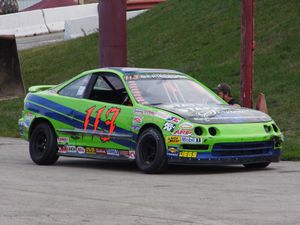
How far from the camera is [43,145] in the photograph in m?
14.4

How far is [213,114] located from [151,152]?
903 millimetres

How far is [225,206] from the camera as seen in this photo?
31.2ft

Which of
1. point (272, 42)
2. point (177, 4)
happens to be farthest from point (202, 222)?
point (177, 4)

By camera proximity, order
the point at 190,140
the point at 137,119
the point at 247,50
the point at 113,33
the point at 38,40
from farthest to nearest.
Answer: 1. the point at 38,40
2. the point at 113,33
3. the point at 247,50
4. the point at 137,119
5. the point at 190,140

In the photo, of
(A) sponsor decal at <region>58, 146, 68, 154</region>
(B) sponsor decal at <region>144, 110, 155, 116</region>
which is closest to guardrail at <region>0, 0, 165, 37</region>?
(A) sponsor decal at <region>58, 146, 68, 154</region>

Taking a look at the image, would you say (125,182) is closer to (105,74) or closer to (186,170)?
(186,170)

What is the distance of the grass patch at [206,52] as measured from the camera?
2039cm

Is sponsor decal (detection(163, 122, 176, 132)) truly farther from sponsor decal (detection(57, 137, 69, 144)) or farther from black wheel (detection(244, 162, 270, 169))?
sponsor decal (detection(57, 137, 69, 144))

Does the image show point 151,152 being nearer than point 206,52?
Yes

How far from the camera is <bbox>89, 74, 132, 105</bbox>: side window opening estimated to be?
13453mm

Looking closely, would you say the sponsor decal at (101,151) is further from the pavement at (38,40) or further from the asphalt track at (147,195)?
the pavement at (38,40)

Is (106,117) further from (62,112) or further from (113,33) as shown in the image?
(113,33)

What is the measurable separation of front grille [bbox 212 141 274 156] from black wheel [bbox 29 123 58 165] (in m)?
2.88

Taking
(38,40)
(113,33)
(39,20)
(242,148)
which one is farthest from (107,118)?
(39,20)
